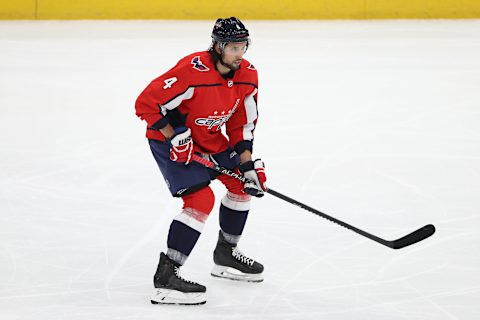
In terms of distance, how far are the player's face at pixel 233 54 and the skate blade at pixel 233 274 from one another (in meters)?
0.73

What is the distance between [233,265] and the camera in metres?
3.48

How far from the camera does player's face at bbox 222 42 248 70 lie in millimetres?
3145

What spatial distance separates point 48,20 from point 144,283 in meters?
5.58

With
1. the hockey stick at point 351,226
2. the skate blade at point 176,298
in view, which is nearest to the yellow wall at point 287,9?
the hockey stick at point 351,226

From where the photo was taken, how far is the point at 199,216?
3207 mm

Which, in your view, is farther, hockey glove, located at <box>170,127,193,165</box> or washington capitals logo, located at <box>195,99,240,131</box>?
washington capitals logo, located at <box>195,99,240,131</box>

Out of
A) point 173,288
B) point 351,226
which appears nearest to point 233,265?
point 173,288

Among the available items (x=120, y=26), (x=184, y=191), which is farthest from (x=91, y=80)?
(x=184, y=191)

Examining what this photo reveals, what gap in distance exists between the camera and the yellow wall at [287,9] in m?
8.63

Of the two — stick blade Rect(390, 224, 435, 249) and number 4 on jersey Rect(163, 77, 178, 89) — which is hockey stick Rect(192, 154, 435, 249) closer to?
stick blade Rect(390, 224, 435, 249)

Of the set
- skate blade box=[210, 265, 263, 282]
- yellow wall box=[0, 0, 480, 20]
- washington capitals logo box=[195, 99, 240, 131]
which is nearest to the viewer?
washington capitals logo box=[195, 99, 240, 131]

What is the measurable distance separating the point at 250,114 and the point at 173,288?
2.10ft

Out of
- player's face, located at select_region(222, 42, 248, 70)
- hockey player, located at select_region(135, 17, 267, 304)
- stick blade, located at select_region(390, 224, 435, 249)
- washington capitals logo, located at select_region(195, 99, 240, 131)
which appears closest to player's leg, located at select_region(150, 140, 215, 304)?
hockey player, located at select_region(135, 17, 267, 304)

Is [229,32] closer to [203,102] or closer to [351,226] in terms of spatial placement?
[203,102]
